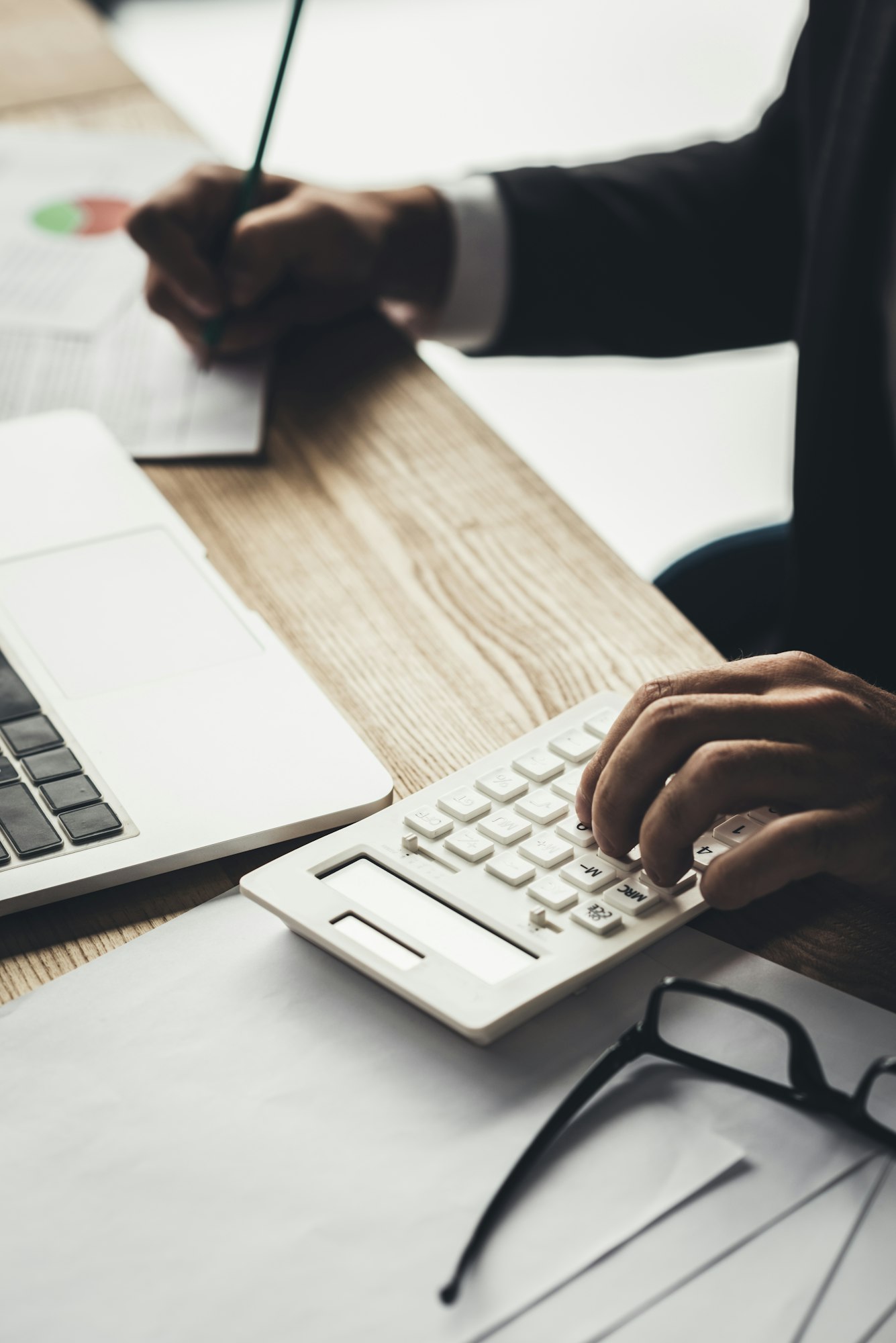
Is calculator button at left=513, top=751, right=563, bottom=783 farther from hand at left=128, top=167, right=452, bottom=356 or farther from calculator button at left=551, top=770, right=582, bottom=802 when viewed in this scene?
hand at left=128, top=167, right=452, bottom=356

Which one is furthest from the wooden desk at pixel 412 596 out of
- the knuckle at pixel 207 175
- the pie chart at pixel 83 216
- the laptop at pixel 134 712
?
the pie chart at pixel 83 216

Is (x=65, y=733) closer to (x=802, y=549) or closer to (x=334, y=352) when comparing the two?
(x=334, y=352)

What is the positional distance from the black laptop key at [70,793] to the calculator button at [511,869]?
176mm

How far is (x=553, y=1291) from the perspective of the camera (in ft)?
1.28

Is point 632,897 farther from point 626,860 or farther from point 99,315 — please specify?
point 99,315

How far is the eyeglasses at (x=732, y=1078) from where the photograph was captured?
422 millimetres

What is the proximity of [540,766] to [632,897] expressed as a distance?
3.3 inches

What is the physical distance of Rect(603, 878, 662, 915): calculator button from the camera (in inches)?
19.6

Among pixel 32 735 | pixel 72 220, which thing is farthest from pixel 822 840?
pixel 72 220

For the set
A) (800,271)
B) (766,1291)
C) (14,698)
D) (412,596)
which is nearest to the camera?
(766,1291)

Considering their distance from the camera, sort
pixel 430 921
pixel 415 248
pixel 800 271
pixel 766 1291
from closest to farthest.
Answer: pixel 766 1291 → pixel 430 921 → pixel 415 248 → pixel 800 271

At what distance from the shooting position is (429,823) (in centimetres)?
54

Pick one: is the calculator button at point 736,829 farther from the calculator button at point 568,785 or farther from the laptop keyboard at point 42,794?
the laptop keyboard at point 42,794

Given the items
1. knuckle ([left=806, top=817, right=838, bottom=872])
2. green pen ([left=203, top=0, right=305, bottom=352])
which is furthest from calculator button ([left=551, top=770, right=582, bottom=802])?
green pen ([left=203, top=0, right=305, bottom=352])
